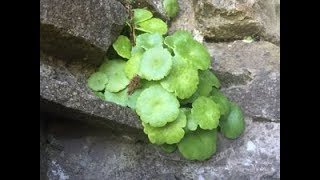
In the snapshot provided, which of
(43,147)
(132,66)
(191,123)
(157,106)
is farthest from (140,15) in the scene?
(43,147)

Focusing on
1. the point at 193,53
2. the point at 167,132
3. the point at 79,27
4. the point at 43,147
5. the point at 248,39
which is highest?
the point at 79,27

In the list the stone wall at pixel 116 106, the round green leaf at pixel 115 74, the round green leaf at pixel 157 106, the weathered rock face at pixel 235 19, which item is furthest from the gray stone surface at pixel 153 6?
the round green leaf at pixel 157 106

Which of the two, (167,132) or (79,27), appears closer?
(79,27)

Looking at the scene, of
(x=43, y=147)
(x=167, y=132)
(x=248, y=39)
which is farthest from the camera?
(x=248, y=39)

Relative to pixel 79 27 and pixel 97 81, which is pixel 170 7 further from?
pixel 79 27

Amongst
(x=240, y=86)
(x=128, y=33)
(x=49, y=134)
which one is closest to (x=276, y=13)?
(x=240, y=86)

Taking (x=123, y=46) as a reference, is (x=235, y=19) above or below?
above
